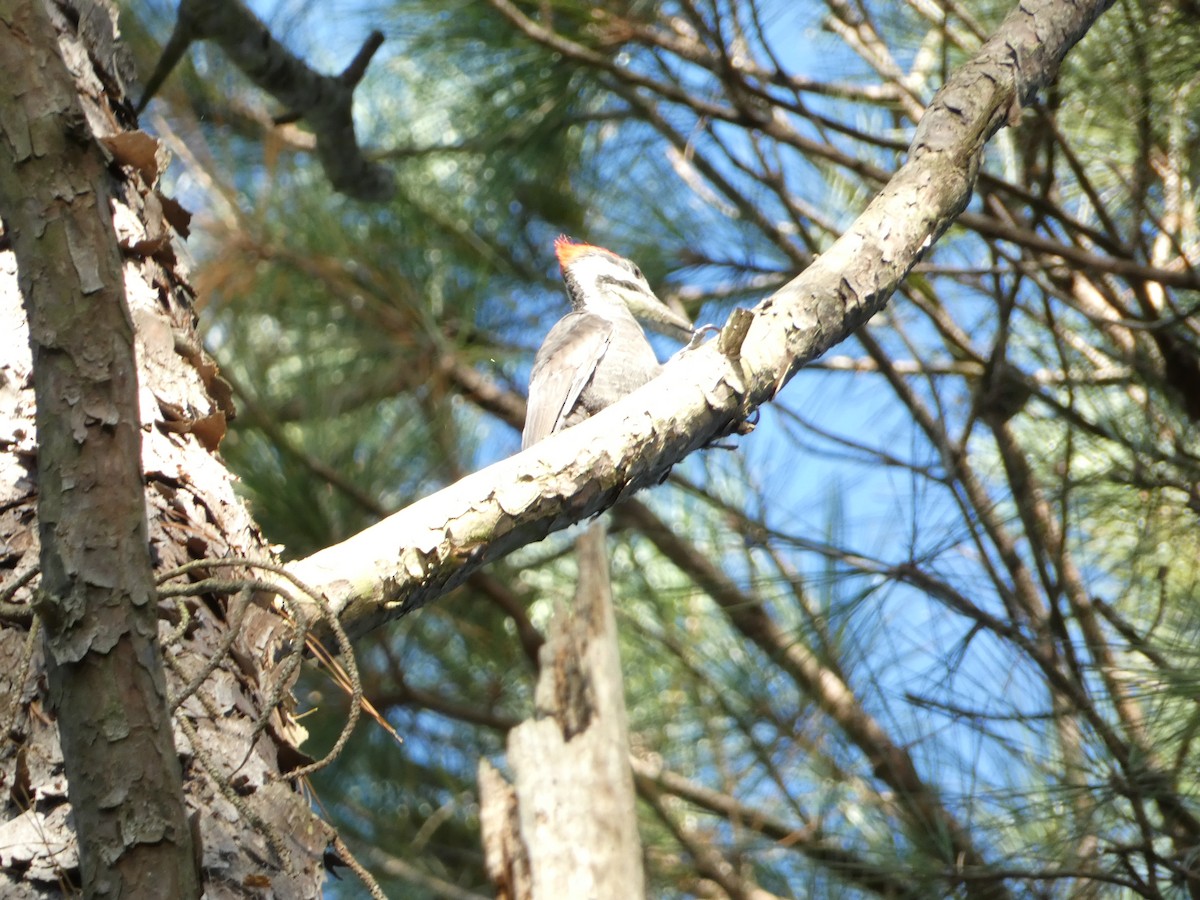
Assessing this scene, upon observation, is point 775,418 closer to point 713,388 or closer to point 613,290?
point 613,290

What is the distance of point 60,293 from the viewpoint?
1082 mm

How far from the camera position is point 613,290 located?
3.43 metres

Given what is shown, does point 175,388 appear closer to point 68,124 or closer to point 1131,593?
point 68,124

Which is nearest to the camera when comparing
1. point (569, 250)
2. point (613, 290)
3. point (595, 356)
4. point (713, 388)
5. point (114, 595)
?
point (114, 595)

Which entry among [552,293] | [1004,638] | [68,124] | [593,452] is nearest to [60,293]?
[68,124]

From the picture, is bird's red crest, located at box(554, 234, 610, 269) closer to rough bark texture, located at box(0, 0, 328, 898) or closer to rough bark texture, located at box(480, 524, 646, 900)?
rough bark texture, located at box(480, 524, 646, 900)

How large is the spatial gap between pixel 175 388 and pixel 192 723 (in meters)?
0.56

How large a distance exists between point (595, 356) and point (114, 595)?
2.12m

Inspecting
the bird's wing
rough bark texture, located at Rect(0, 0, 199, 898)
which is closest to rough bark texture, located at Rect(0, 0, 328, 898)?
rough bark texture, located at Rect(0, 0, 199, 898)

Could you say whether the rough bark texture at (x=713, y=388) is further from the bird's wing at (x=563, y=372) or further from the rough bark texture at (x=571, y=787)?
the rough bark texture at (x=571, y=787)

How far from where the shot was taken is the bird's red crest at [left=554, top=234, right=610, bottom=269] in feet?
12.1

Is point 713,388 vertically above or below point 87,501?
above

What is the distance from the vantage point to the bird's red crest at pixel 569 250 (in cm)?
368

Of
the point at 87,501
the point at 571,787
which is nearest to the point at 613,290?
the point at 571,787
